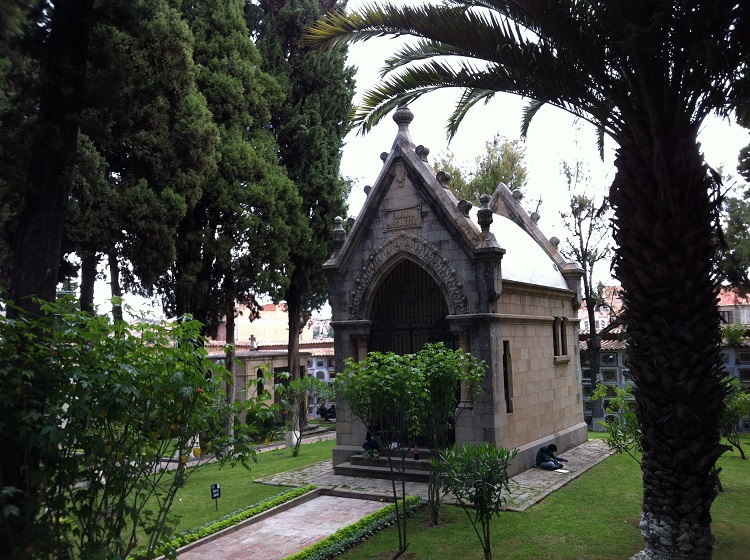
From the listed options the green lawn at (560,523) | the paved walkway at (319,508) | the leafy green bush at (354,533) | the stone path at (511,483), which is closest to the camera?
the leafy green bush at (354,533)

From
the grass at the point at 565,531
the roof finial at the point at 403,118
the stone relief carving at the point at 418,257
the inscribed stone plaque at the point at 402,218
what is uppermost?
the roof finial at the point at 403,118

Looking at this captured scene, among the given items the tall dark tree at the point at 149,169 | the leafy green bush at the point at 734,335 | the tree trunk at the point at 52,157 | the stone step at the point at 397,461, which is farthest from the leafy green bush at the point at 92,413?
the leafy green bush at the point at 734,335

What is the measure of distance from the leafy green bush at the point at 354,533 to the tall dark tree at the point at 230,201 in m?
9.91

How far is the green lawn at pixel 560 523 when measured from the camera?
8875 mm

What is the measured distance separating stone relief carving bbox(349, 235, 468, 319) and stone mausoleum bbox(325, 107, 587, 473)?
0.02 m

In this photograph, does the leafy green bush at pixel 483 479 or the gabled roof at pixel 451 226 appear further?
the gabled roof at pixel 451 226

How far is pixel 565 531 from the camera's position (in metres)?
9.68

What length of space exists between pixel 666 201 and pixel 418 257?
727cm

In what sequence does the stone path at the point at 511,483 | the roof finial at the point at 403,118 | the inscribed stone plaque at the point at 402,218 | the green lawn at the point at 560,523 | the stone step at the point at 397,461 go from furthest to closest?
the roof finial at the point at 403,118 → the inscribed stone plaque at the point at 402,218 → the stone step at the point at 397,461 → the stone path at the point at 511,483 → the green lawn at the point at 560,523

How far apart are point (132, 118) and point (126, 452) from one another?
462 inches

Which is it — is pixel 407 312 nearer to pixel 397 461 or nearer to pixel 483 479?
pixel 397 461

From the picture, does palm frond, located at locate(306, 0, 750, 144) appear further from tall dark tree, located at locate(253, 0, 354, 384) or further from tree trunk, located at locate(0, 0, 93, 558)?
tall dark tree, located at locate(253, 0, 354, 384)

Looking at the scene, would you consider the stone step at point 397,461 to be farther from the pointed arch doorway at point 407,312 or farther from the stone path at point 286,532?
Answer: the pointed arch doorway at point 407,312

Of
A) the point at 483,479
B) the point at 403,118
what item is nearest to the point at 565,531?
the point at 483,479
